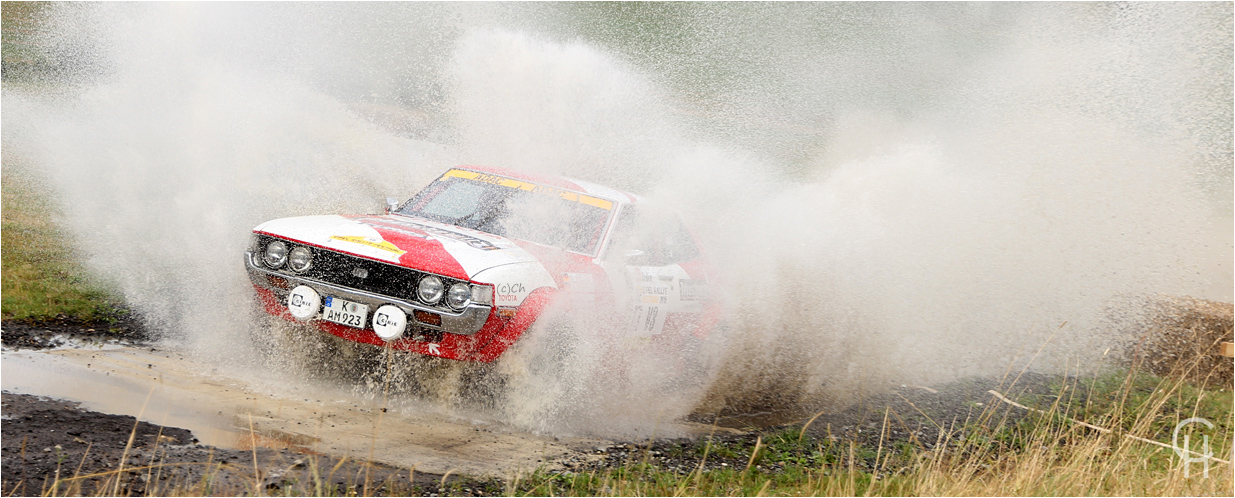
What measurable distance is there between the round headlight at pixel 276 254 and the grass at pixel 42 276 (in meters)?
1.63

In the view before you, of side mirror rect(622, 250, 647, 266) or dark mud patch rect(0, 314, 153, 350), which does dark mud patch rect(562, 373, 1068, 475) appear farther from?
dark mud patch rect(0, 314, 153, 350)

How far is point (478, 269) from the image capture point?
445 centimetres

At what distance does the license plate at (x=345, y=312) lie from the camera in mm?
4488

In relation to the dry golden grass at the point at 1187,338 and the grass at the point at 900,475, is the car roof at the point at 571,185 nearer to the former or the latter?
the grass at the point at 900,475

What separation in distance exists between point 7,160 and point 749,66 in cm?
1868

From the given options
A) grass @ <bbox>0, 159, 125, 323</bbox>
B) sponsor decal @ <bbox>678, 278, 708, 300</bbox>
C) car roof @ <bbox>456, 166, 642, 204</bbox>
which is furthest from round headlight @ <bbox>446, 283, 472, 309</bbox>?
grass @ <bbox>0, 159, 125, 323</bbox>

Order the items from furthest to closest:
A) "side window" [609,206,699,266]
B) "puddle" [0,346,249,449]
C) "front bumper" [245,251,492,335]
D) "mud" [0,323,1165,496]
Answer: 1. "side window" [609,206,699,266]
2. "front bumper" [245,251,492,335]
3. "puddle" [0,346,249,449]
4. "mud" [0,323,1165,496]

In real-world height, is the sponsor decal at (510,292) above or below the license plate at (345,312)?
above

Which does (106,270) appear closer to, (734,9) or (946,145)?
(946,145)

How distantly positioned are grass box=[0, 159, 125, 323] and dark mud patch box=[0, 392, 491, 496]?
1.70m

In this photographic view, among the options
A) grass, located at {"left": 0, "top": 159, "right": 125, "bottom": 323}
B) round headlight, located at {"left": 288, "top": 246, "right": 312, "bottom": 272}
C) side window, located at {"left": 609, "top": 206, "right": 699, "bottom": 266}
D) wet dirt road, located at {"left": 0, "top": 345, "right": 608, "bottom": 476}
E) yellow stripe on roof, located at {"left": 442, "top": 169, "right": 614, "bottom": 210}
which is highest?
yellow stripe on roof, located at {"left": 442, "top": 169, "right": 614, "bottom": 210}

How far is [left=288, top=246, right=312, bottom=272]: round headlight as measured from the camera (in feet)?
15.2

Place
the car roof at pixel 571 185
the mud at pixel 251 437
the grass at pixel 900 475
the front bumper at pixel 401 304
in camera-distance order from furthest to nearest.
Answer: the car roof at pixel 571 185 < the front bumper at pixel 401 304 < the grass at pixel 900 475 < the mud at pixel 251 437

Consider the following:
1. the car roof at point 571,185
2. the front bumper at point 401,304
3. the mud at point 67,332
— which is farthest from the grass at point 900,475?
the mud at point 67,332
